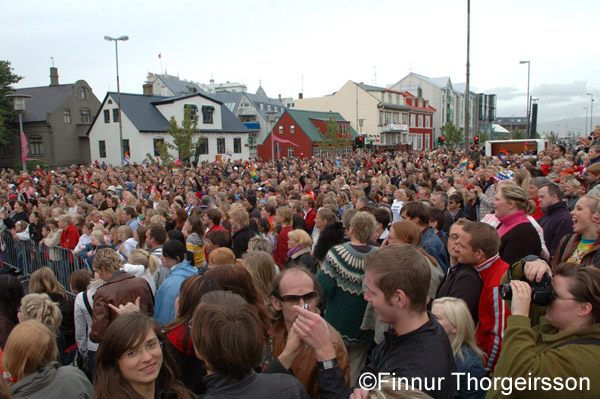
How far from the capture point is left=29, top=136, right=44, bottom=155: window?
127 ft

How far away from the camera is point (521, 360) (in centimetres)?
196

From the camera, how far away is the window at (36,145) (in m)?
38.6

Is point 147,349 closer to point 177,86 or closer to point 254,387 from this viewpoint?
point 254,387

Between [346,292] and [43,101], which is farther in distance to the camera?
[43,101]

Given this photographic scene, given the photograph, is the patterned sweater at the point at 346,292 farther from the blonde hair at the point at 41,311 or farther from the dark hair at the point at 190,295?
the blonde hair at the point at 41,311

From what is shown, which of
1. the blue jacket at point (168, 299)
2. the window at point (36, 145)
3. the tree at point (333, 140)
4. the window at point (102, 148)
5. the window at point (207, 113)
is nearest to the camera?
the blue jacket at point (168, 299)

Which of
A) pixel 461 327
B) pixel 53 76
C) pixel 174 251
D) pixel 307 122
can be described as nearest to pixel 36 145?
pixel 53 76

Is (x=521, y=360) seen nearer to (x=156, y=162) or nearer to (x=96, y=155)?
(x=156, y=162)

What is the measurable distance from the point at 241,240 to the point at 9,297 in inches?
119

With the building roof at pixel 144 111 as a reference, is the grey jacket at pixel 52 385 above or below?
below

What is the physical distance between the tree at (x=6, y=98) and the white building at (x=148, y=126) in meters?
6.86

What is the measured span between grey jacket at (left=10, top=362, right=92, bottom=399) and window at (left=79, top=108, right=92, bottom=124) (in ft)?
146

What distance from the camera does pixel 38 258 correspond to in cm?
891

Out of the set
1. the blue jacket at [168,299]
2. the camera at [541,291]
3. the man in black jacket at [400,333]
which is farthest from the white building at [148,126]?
the camera at [541,291]
